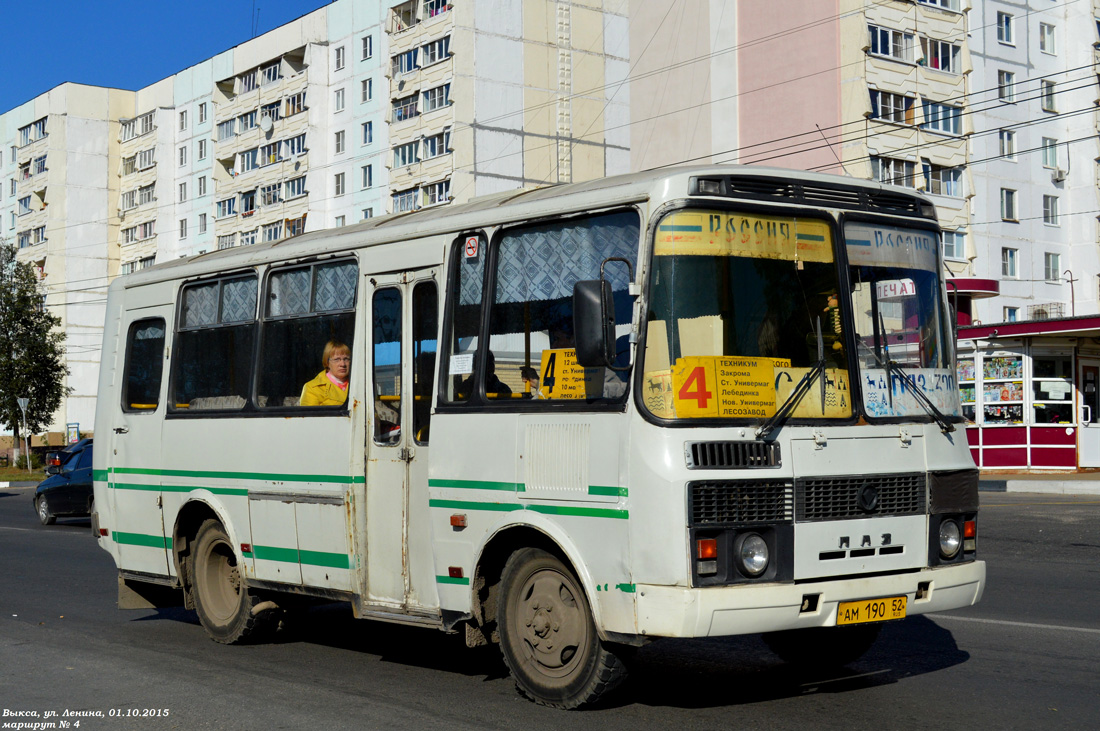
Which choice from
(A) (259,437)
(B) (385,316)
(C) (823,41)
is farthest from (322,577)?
(C) (823,41)

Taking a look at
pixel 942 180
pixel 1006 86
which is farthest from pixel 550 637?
pixel 1006 86

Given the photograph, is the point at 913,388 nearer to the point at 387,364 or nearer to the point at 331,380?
the point at 387,364

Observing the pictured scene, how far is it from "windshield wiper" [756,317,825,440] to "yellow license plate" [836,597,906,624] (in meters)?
1.00

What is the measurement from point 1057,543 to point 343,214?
55886mm

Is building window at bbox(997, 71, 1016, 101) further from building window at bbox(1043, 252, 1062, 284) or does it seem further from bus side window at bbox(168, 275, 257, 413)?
bus side window at bbox(168, 275, 257, 413)

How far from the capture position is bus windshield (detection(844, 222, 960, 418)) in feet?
23.8

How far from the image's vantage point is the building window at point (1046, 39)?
60.8 metres

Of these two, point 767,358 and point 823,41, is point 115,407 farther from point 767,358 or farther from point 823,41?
point 823,41

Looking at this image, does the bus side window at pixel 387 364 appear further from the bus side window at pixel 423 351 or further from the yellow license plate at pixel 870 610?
the yellow license plate at pixel 870 610

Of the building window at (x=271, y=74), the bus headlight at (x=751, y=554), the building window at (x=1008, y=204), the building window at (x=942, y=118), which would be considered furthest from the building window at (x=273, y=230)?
the bus headlight at (x=751, y=554)

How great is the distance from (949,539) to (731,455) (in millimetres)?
1622

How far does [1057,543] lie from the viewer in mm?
16875

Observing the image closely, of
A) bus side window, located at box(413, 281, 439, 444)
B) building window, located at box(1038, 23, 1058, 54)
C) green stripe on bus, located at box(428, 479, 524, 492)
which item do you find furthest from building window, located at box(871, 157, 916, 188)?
green stripe on bus, located at box(428, 479, 524, 492)

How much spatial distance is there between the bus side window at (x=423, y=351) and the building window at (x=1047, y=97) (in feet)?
190
